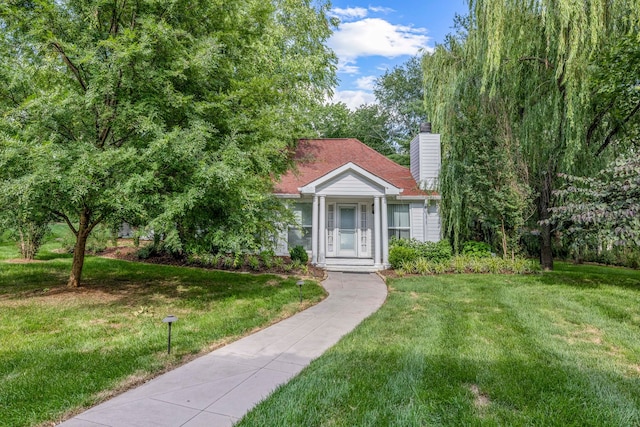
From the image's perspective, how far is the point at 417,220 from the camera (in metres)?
13.1

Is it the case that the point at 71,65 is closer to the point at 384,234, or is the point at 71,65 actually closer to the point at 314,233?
the point at 314,233

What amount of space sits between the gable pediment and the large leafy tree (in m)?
4.99

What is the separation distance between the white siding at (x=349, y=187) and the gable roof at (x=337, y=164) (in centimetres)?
95

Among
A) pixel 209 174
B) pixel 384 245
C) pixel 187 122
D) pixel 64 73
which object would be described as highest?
pixel 64 73

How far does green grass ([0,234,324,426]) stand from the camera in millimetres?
3258

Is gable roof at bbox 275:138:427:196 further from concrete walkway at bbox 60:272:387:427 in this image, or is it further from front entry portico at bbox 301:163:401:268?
concrete walkway at bbox 60:272:387:427

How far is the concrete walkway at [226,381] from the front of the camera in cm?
285

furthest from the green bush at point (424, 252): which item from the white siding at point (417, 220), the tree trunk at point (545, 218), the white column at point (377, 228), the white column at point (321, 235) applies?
the tree trunk at point (545, 218)

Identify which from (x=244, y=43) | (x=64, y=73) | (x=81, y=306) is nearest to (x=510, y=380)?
(x=81, y=306)

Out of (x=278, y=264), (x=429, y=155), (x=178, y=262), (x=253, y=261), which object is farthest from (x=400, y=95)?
(x=253, y=261)

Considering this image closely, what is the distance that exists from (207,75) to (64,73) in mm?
2489

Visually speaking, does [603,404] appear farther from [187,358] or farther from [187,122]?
[187,122]

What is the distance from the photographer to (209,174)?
16.9 feet

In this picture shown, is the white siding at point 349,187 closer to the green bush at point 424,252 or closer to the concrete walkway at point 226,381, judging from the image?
the green bush at point 424,252
